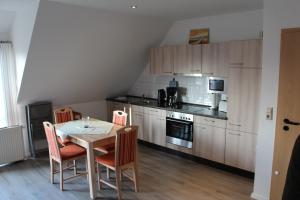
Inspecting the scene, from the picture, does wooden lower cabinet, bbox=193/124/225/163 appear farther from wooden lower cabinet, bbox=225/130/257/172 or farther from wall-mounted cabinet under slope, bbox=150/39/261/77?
wall-mounted cabinet under slope, bbox=150/39/261/77

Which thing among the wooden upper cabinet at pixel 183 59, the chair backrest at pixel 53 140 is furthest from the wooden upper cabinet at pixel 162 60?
the chair backrest at pixel 53 140

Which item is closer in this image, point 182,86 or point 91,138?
point 91,138

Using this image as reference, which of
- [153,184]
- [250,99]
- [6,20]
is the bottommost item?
[153,184]

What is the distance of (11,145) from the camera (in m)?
4.26

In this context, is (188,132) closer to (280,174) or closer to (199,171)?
(199,171)

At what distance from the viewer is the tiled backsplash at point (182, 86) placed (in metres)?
4.66

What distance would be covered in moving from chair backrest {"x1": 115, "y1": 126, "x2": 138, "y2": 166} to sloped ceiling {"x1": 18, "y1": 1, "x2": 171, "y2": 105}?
1.77 metres

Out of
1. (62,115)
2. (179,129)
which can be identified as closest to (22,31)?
(62,115)

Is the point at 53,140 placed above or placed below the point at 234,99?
below

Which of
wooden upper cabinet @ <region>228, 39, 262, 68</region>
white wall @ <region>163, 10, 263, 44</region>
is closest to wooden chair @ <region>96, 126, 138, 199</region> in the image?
wooden upper cabinet @ <region>228, 39, 262, 68</region>

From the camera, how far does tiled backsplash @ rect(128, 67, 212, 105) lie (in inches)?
183

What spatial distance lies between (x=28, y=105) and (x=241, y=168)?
12.2ft

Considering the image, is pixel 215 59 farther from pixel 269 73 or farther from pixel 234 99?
pixel 269 73

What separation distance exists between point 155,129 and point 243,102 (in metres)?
1.82
